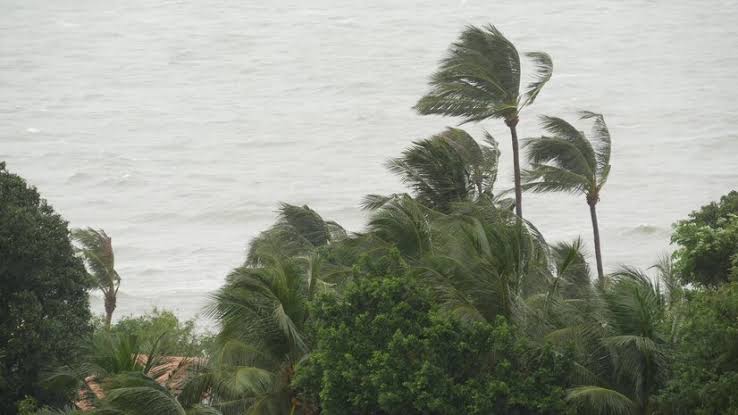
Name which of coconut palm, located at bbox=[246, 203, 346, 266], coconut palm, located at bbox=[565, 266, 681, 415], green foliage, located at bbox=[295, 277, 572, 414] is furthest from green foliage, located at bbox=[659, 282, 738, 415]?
coconut palm, located at bbox=[246, 203, 346, 266]

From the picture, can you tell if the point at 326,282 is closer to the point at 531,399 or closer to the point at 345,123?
the point at 531,399

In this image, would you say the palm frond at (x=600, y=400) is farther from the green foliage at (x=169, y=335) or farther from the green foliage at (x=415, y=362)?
the green foliage at (x=169, y=335)

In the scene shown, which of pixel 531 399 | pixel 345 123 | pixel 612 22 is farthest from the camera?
pixel 612 22

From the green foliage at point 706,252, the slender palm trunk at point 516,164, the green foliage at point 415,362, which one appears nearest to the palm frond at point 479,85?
the slender palm trunk at point 516,164

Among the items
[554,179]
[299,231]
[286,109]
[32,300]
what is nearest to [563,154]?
[554,179]

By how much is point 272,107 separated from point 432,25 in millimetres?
25923

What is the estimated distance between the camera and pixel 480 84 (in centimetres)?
2247

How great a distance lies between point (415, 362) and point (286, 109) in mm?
85604

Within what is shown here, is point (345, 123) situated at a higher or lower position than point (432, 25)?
lower

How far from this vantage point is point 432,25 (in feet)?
383

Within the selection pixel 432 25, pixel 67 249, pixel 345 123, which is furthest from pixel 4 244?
pixel 432 25

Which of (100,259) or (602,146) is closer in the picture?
(602,146)

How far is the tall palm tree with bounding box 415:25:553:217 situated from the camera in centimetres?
2238

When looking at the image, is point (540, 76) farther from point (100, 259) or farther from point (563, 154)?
point (100, 259)
